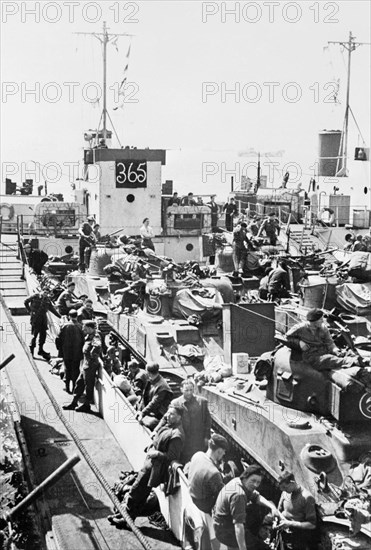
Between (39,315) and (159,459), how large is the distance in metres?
7.20

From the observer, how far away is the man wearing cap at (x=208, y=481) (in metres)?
8.30

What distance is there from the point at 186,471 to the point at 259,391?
98.4 inches

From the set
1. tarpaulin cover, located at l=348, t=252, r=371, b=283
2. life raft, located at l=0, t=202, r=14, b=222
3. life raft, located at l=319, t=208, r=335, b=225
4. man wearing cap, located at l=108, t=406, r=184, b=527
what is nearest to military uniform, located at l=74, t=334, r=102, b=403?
man wearing cap, located at l=108, t=406, r=184, b=527

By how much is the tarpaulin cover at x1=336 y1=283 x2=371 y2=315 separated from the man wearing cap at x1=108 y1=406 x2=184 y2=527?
754 cm

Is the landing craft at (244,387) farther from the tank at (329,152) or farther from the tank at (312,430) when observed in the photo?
the tank at (329,152)

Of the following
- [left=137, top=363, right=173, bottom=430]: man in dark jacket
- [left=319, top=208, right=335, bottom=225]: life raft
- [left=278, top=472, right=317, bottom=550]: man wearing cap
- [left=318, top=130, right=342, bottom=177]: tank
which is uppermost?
[left=318, top=130, right=342, bottom=177]: tank

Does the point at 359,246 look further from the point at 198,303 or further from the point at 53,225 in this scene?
the point at 53,225

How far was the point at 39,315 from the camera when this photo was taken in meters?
16.1

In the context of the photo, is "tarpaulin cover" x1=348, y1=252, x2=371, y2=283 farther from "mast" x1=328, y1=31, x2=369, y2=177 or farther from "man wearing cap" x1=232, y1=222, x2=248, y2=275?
"mast" x1=328, y1=31, x2=369, y2=177

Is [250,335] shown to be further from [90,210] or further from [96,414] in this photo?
[90,210]

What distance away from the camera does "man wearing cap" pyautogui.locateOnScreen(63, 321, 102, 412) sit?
13.5 m

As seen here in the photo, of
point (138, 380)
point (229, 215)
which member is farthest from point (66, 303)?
point (229, 215)

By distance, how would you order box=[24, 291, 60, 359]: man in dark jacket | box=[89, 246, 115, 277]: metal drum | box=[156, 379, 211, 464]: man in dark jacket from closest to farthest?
1. box=[156, 379, 211, 464]: man in dark jacket
2. box=[24, 291, 60, 359]: man in dark jacket
3. box=[89, 246, 115, 277]: metal drum

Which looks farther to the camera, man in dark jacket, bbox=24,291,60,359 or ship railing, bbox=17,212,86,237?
ship railing, bbox=17,212,86,237
